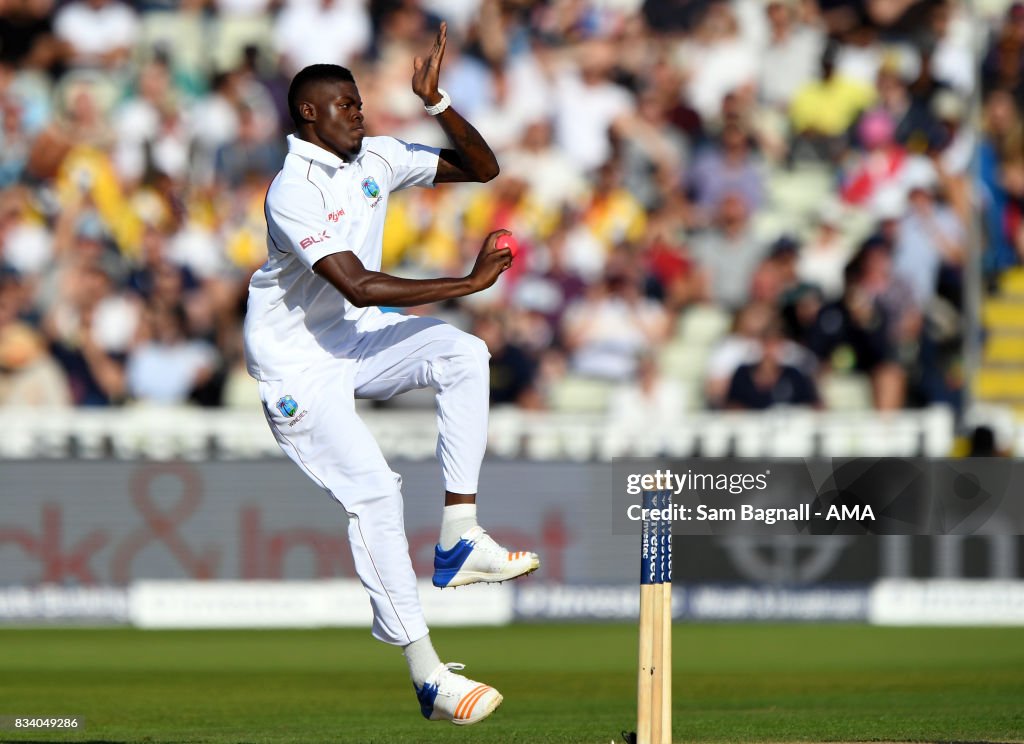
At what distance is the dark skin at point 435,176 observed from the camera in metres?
6.81

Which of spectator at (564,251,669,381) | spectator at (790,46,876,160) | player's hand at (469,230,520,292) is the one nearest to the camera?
player's hand at (469,230,520,292)

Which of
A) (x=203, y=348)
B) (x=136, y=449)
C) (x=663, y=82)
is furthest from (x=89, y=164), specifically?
(x=663, y=82)

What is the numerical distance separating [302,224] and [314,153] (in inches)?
14.7

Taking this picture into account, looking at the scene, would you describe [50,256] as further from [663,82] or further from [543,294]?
[663,82]

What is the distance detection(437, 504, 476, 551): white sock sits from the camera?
286 inches

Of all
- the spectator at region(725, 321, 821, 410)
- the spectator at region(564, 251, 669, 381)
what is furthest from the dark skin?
the spectator at region(564, 251, 669, 381)

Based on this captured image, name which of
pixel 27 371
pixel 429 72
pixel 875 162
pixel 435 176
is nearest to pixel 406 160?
pixel 435 176

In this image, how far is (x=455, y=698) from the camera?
23.4 feet

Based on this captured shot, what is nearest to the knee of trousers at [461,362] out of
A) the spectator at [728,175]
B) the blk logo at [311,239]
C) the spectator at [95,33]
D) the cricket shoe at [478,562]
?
the cricket shoe at [478,562]

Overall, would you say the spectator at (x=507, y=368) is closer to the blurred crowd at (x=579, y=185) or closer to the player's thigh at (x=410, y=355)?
the blurred crowd at (x=579, y=185)

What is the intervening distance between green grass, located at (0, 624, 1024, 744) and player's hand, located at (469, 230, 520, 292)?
248 cm

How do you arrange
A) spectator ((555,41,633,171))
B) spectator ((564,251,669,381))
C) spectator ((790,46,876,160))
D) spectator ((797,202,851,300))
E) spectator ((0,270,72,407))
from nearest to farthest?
spectator ((0,270,72,407))
spectator ((564,251,669,381))
spectator ((797,202,851,300))
spectator ((790,46,876,160))
spectator ((555,41,633,171))

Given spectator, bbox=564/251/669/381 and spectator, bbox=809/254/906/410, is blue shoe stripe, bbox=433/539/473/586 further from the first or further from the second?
spectator, bbox=809/254/906/410

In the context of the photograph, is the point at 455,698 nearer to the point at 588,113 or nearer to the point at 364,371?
the point at 364,371
